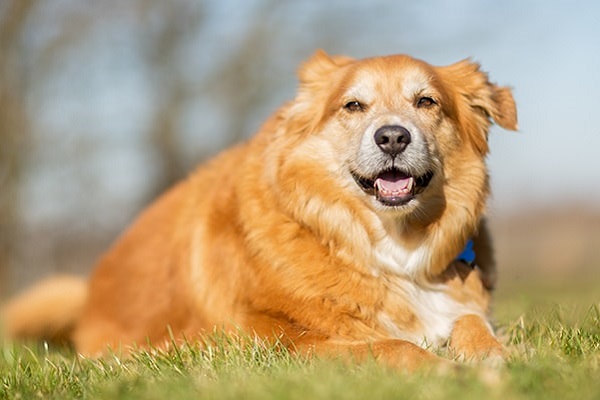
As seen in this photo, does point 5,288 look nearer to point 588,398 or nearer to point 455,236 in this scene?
point 455,236

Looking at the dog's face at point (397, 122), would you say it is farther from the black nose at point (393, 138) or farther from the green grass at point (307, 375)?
the green grass at point (307, 375)

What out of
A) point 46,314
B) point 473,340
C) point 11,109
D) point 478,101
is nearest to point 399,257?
point 473,340

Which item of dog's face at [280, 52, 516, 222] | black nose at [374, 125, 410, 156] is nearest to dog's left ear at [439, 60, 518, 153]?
dog's face at [280, 52, 516, 222]

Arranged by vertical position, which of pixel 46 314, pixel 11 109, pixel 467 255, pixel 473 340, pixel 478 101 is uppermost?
pixel 478 101

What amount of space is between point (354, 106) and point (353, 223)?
0.68 metres

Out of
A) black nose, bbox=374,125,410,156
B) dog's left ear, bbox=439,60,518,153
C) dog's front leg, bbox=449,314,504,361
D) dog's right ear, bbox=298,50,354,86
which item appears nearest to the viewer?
dog's front leg, bbox=449,314,504,361

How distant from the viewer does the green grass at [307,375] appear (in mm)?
2545

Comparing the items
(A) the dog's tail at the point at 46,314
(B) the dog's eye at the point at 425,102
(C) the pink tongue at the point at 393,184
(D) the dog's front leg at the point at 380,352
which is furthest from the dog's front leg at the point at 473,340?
(A) the dog's tail at the point at 46,314

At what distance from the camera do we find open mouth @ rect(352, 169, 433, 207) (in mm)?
4254

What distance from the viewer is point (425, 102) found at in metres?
4.48

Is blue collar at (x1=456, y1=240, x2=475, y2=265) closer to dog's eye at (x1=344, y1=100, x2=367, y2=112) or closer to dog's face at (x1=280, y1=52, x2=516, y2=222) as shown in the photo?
dog's face at (x1=280, y1=52, x2=516, y2=222)

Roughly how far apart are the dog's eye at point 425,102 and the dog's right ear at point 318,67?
58 cm

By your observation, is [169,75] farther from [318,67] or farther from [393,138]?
[393,138]

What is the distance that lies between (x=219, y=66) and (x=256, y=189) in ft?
40.5
